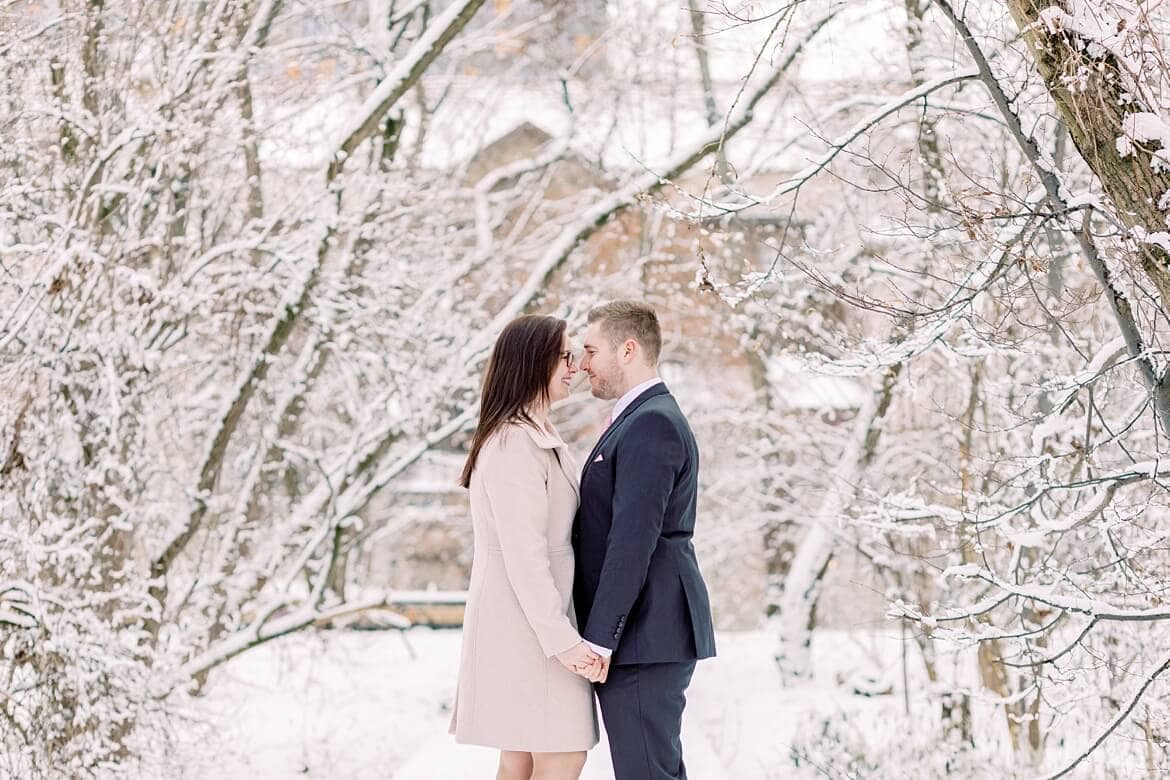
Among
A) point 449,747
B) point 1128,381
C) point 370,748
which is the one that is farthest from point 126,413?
point 1128,381

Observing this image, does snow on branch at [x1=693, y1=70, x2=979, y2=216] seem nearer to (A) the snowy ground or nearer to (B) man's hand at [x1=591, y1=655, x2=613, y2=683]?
(B) man's hand at [x1=591, y1=655, x2=613, y2=683]

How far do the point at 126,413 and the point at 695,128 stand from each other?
7475mm

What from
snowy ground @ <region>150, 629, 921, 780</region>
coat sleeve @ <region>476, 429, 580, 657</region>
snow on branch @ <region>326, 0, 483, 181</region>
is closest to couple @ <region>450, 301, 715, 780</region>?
coat sleeve @ <region>476, 429, 580, 657</region>

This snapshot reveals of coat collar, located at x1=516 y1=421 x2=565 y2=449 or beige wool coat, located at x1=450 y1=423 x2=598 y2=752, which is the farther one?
coat collar, located at x1=516 y1=421 x2=565 y2=449

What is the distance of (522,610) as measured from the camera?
139 inches

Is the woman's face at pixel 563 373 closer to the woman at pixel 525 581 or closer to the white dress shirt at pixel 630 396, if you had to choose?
the woman at pixel 525 581

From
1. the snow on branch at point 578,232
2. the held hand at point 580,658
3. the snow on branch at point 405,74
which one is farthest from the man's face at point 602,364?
the snow on branch at point 578,232

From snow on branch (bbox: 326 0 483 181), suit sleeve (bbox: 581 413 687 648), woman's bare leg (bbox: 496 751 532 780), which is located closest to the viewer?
suit sleeve (bbox: 581 413 687 648)

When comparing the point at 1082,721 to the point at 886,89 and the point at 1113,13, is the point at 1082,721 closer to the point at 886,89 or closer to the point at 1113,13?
the point at 1113,13

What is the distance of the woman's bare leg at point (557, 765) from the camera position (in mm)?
3520

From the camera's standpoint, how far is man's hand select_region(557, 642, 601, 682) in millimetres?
3373

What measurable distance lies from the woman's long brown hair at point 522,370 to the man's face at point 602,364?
161 mm

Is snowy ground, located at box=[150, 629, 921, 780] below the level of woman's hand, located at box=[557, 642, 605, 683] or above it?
below

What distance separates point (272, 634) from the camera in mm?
6770
